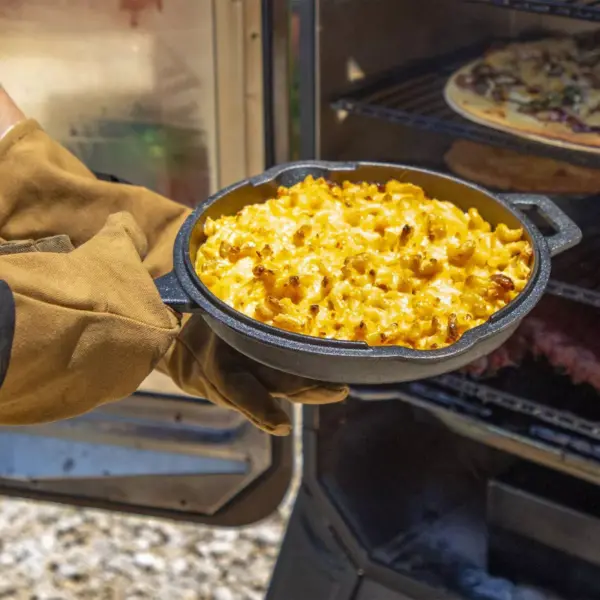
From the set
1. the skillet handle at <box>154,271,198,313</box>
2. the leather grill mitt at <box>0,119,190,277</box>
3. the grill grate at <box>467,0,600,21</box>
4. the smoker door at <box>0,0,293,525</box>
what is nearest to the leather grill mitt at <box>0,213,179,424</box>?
the skillet handle at <box>154,271,198,313</box>

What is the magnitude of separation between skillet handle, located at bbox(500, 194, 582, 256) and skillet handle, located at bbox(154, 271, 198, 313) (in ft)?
1.64

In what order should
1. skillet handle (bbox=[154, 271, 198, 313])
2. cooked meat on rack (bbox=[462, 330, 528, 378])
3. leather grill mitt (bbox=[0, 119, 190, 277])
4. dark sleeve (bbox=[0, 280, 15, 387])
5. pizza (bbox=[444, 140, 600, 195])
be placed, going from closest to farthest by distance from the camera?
1. dark sleeve (bbox=[0, 280, 15, 387])
2. skillet handle (bbox=[154, 271, 198, 313])
3. leather grill mitt (bbox=[0, 119, 190, 277])
4. pizza (bbox=[444, 140, 600, 195])
5. cooked meat on rack (bbox=[462, 330, 528, 378])

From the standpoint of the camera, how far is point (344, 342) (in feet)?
3.20

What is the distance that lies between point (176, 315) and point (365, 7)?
767mm

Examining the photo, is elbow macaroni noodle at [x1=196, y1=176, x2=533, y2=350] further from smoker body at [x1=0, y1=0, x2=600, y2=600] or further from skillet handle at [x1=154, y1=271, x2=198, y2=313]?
A: smoker body at [x1=0, y1=0, x2=600, y2=600]

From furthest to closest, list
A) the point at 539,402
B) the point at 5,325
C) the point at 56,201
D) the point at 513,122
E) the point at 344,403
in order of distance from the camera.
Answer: the point at 344,403, the point at 539,402, the point at 513,122, the point at 56,201, the point at 5,325

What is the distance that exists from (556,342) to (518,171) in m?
0.35

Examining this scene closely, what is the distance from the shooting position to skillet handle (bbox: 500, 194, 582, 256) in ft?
3.83

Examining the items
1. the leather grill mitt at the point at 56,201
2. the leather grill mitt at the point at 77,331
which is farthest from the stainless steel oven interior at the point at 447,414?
the leather grill mitt at the point at 77,331

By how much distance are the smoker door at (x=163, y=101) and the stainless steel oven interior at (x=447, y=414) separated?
0.12 metres

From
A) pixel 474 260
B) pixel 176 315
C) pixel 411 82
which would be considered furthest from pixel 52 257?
pixel 411 82

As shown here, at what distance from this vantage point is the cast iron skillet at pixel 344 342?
97cm

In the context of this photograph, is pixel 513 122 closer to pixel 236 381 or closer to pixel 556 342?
pixel 556 342

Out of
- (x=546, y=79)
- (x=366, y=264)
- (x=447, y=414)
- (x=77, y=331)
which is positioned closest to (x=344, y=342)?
(x=366, y=264)
